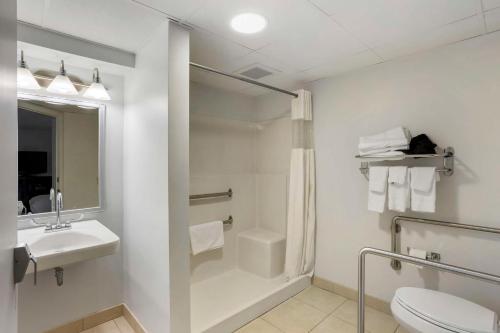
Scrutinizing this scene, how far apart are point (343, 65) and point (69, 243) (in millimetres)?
2643

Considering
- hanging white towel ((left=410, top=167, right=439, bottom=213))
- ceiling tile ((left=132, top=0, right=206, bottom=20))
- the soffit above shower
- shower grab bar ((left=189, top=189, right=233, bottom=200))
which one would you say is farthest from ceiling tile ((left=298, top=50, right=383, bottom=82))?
shower grab bar ((left=189, top=189, right=233, bottom=200))

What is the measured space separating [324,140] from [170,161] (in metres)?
1.66

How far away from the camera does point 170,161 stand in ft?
4.98

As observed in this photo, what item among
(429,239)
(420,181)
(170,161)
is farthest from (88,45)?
(429,239)

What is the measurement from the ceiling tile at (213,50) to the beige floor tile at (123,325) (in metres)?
2.26

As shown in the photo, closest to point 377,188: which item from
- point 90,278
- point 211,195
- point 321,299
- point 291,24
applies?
point 321,299

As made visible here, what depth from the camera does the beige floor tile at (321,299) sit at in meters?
2.24

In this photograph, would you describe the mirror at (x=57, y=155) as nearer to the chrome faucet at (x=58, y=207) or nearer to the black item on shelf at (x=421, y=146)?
the chrome faucet at (x=58, y=207)

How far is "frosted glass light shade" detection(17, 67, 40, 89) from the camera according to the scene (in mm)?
1605

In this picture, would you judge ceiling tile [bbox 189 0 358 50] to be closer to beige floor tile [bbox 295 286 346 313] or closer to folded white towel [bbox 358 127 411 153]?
folded white towel [bbox 358 127 411 153]

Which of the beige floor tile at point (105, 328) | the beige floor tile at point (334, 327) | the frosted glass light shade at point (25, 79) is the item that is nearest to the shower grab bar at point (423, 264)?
the beige floor tile at point (334, 327)

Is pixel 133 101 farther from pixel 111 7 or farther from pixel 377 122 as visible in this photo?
pixel 377 122

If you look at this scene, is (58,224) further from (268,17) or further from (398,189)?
(398,189)

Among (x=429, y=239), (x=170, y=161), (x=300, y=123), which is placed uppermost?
(x=300, y=123)
